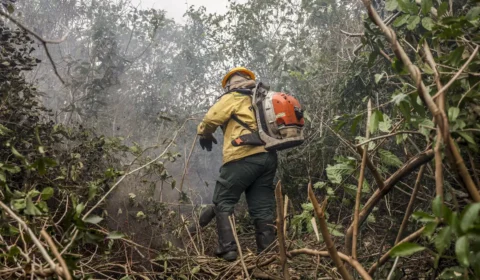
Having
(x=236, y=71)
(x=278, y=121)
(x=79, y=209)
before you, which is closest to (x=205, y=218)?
(x=278, y=121)

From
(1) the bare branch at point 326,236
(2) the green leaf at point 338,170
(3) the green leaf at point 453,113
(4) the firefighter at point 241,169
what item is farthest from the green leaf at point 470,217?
(4) the firefighter at point 241,169

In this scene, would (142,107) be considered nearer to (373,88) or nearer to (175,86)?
(175,86)

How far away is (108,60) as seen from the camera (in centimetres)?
788

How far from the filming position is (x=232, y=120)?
157 inches

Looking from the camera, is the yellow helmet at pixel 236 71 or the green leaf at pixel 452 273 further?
the yellow helmet at pixel 236 71

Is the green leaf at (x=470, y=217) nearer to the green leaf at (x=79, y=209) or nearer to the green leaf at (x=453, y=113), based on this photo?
the green leaf at (x=453, y=113)

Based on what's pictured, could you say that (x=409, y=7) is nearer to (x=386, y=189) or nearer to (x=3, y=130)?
(x=386, y=189)

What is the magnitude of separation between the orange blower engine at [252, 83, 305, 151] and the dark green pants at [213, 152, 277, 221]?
0.18 meters

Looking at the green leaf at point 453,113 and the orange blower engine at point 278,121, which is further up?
the green leaf at point 453,113

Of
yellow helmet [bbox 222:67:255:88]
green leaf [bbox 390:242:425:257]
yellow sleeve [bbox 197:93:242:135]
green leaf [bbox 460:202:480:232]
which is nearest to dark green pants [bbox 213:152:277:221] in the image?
yellow sleeve [bbox 197:93:242:135]

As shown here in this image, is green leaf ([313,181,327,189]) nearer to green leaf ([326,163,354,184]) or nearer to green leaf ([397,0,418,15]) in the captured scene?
green leaf ([326,163,354,184])

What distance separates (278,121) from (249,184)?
0.66 meters

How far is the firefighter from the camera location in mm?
3776

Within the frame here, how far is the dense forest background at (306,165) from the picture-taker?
1141 mm
